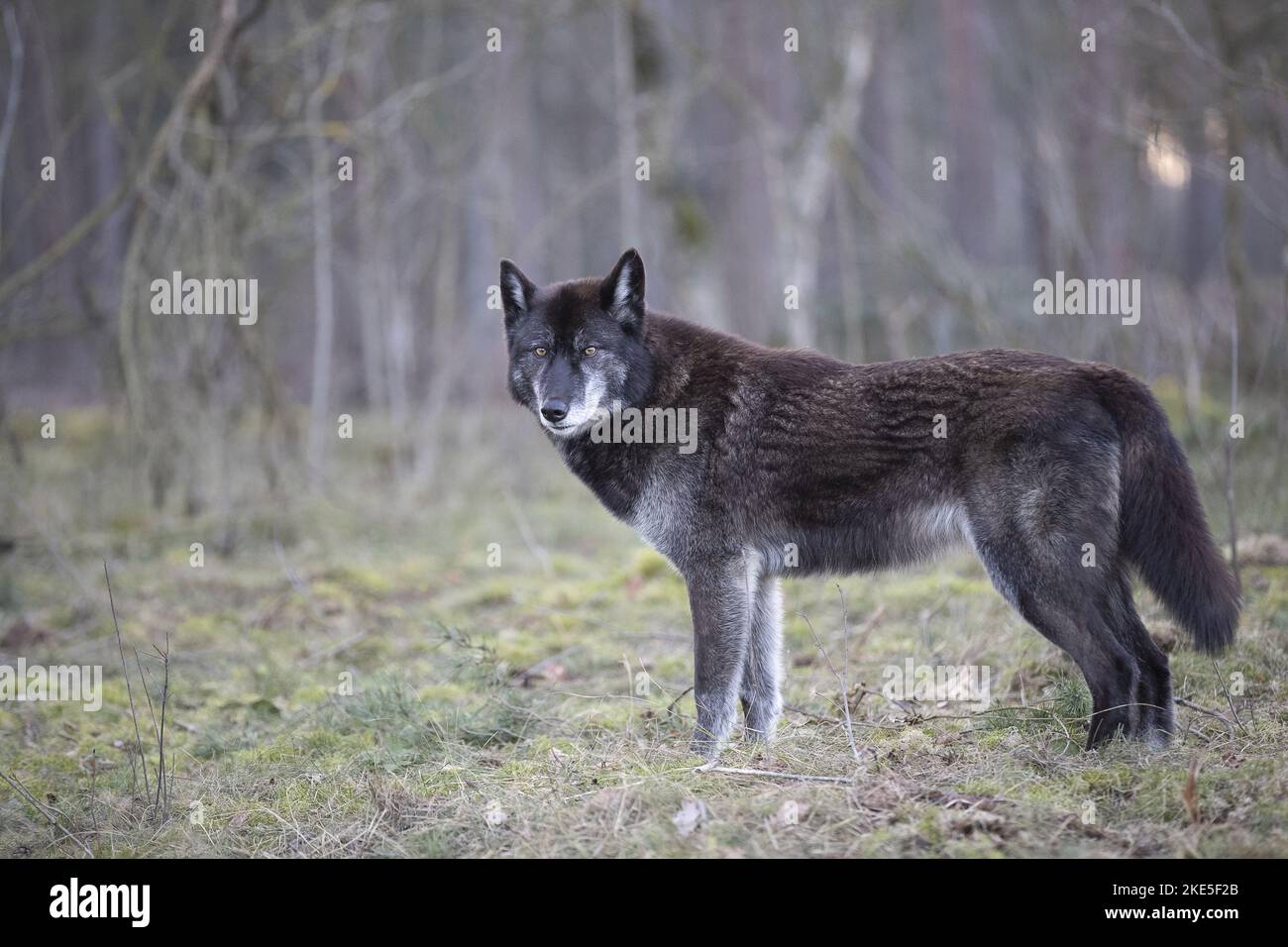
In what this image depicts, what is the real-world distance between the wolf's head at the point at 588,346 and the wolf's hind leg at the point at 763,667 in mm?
1398

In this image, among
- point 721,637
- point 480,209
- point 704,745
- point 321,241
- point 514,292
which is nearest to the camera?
point 704,745

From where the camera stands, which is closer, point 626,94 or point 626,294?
point 626,294

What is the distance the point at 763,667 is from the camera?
242 inches

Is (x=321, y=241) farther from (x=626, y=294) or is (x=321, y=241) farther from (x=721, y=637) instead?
(x=721, y=637)

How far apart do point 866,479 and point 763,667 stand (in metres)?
1.40

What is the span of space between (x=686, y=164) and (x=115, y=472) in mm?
8738

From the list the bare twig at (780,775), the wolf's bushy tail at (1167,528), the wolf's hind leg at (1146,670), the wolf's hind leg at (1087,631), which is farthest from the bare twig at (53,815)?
the wolf's bushy tail at (1167,528)

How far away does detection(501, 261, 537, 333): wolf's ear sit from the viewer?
6246 mm

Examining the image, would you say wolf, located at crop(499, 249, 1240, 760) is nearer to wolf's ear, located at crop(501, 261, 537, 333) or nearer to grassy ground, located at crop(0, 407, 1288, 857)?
wolf's ear, located at crop(501, 261, 537, 333)

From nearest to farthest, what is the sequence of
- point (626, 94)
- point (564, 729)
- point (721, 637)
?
1. point (721, 637)
2. point (564, 729)
3. point (626, 94)

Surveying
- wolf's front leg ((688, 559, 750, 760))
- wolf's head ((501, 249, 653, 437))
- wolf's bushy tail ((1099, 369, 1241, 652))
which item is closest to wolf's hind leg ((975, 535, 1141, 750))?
wolf's bushy tail ((1099, 369, 1241, 652))

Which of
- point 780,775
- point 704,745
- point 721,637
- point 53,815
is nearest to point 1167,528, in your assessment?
point 780,775
